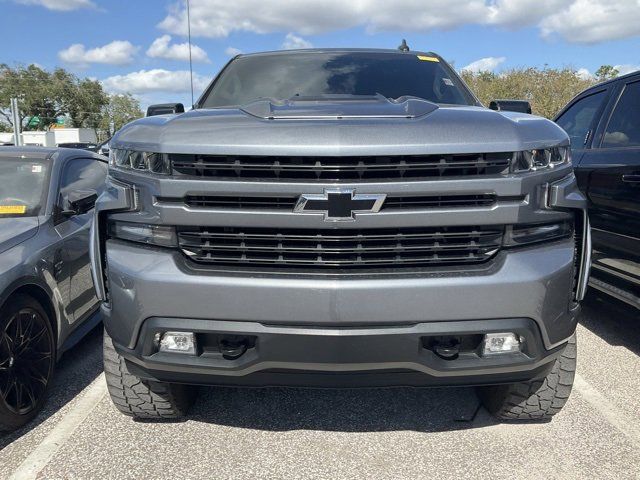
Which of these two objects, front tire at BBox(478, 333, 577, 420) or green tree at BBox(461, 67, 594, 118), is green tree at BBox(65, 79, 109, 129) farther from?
front tire at BBox(478, 333, 577, 420)

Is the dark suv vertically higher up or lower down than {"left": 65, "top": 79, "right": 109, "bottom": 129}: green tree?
lower down

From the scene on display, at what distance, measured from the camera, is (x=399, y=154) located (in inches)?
82.8

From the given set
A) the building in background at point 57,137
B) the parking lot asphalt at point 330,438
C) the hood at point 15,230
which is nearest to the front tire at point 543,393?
the parking lot asphalt at point 330,438

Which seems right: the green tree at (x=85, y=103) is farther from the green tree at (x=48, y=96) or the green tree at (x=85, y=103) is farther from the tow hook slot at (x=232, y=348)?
the tow hook slot at (x=232, y=348)

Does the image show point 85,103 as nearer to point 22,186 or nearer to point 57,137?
point 57,137

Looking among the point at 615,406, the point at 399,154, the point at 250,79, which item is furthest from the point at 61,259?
the point at 615,406

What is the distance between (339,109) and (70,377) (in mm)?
2572

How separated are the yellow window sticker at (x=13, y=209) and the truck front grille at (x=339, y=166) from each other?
192cm

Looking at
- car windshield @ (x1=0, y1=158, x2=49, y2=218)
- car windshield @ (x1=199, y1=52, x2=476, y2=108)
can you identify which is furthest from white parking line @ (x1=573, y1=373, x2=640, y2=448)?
car windshield @ (x1=0, y1=158, x2=49, y2=218)

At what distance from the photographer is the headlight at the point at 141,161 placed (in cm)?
223

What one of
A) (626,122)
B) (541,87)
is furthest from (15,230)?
(541,87)

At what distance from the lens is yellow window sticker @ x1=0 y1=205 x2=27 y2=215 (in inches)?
139

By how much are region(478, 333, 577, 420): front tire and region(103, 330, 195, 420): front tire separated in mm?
1711

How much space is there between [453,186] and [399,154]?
0.82ft
